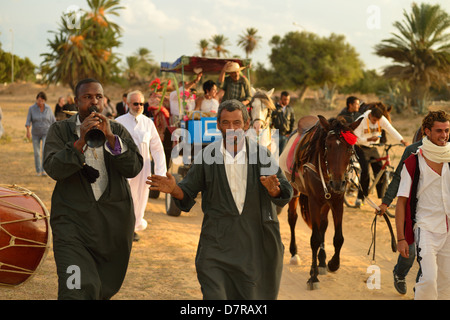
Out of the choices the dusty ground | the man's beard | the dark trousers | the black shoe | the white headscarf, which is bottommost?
the dusty ground

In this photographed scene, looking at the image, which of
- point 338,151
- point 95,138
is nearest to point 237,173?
point 95,138

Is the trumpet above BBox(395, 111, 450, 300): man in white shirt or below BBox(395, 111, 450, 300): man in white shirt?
above

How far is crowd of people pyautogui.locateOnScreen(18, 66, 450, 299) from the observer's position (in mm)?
4168

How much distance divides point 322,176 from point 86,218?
3689 millimetres

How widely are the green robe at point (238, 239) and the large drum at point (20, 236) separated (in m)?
1.51

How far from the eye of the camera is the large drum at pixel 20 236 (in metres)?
4.79

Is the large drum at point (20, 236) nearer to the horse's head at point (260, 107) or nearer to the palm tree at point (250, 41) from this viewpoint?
the horse's head at point (260, 107)

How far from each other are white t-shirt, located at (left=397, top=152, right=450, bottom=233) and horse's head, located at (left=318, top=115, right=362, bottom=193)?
5.66 feet

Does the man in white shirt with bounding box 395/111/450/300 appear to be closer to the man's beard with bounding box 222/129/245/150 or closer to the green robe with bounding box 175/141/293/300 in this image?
the green robe with bounding box 175/141/293/300

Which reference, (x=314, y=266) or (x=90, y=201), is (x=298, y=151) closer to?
(x=314, y=266)

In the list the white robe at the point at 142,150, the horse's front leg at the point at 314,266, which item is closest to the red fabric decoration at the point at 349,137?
the horse's front leg at the point at 314,266

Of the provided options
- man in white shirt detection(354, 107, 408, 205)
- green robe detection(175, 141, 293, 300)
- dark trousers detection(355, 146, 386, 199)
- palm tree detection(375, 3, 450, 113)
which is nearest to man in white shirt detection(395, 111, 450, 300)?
green robe detection(175, 141, 293, 300)

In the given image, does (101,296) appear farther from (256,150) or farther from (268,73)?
(268,73)
